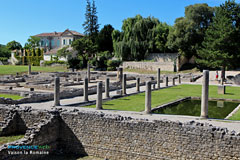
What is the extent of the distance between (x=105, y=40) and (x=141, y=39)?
38.9ft

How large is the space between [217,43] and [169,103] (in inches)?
736

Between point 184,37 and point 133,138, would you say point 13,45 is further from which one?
point 133,138

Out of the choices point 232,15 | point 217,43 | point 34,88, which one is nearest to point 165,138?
point 34,88

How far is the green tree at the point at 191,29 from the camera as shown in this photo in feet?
165

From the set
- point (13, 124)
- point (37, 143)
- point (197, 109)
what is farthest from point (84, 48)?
point (37, 143)

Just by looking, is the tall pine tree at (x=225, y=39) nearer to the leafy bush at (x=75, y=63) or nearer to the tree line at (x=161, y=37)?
the tree line at (x=161, y=37)

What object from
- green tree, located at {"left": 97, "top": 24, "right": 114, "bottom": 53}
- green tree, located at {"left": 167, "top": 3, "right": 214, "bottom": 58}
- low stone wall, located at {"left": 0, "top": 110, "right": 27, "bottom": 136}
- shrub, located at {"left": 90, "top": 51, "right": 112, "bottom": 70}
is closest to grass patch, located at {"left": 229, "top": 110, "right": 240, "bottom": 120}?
low stone wall, located at {"left": 0, "top": 110, "right": 27, "bottom": 136}

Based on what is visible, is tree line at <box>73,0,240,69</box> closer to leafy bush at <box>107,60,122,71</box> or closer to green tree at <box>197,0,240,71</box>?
green tree at <box>197,0,240,71</box>

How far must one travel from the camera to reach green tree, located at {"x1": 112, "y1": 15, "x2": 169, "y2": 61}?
5728 centimetres

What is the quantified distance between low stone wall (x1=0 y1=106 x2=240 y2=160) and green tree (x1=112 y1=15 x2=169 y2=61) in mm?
45869

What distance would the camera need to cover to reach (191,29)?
50.3 m

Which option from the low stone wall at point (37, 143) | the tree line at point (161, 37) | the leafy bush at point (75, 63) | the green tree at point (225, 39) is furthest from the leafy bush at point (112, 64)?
the low stone wall at point (37, 143)

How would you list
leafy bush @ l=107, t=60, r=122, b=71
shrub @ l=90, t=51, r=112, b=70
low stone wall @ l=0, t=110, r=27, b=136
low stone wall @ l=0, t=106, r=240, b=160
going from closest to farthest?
low stone wall @ l=0, t=106, r=240, b=160 < low stone wall @ l=0, t=110, r=27, b=136 < leafy bush @ l=107, t=60, r=122, b=71 < shrub @ l=90, t=51, r=112, b=70

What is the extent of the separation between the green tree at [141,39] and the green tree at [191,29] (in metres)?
4.71
